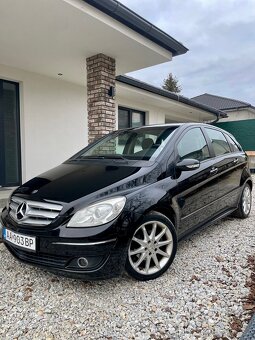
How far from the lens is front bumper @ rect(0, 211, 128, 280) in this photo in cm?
215

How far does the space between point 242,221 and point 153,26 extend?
3.48 meters

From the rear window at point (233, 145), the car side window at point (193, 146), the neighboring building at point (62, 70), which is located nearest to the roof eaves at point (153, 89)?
the neighboring building at point (62, 70)

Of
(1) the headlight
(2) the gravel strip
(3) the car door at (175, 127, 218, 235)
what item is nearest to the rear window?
(3) the car door at (175, 127, 218, 235)

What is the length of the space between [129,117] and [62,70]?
3.83m

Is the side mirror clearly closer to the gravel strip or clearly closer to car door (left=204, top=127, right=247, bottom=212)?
car door (left=204, top=127, right=247, bottom=212)

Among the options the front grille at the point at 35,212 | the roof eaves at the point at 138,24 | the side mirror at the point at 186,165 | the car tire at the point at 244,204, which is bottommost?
the car tire at the point at 244,204

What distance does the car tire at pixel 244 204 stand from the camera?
453 cm

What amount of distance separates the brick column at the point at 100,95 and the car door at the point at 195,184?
88.8 inches

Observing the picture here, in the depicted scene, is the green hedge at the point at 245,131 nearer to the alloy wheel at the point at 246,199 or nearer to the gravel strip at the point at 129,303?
the alloy wheel at the point at 246,199

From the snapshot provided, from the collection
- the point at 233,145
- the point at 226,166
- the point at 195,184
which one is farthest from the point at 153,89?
the point at 195,184

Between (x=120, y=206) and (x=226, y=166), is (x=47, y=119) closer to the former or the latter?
(x=226, y=166)

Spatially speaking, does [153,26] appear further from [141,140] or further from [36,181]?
[36,181]

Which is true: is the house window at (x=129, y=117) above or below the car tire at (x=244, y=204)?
above

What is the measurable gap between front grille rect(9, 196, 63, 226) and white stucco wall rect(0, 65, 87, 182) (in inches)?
159
